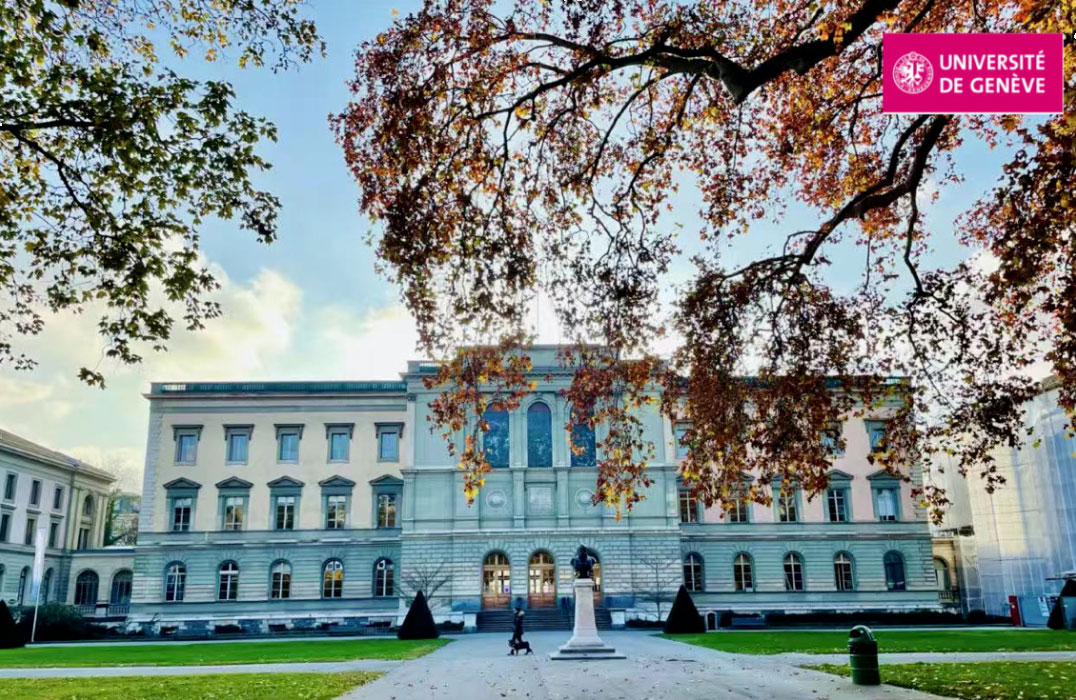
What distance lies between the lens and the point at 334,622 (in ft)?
141

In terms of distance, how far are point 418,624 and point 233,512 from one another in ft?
53.8

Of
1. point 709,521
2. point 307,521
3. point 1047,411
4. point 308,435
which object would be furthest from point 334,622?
point 1047,411

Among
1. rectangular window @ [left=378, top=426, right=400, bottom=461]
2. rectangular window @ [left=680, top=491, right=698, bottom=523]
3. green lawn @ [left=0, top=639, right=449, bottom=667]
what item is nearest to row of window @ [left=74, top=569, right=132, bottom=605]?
rectangular window @ [left=378, top=426, right=400, bottom=461]

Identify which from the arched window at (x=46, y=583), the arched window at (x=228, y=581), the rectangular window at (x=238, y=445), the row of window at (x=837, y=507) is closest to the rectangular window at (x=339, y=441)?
the rectangular window at (x=238, y=445)

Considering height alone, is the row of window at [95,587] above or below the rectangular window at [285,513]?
below

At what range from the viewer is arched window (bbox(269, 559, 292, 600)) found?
44.1 meters

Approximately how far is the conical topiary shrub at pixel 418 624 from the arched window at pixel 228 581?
47.7 feet

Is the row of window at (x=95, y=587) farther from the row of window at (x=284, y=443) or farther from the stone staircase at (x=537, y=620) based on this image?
the stone staircase at (x=537, y=620)

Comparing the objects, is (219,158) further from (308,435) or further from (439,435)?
(308,435)

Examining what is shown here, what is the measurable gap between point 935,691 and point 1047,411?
30.1 metres

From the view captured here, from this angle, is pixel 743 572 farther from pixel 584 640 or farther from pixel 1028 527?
pixel 584 640

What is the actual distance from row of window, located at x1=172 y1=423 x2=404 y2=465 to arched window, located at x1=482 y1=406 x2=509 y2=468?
5286 mm

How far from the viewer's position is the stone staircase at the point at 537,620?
39.4 metres

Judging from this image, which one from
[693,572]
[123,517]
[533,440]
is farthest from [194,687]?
[123,517]
